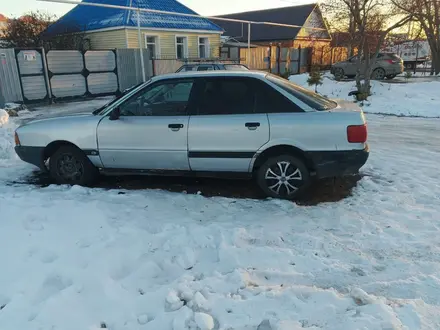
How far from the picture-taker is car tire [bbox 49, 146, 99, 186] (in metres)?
5.19

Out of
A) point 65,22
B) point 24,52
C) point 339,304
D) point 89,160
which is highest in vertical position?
point 65,22

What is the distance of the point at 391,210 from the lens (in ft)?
14.1

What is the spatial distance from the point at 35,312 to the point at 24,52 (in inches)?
535

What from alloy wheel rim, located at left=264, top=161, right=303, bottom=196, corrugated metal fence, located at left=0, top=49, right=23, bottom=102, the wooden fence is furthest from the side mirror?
the wooden fence

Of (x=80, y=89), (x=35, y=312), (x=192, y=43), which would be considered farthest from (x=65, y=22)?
(x=35, y=312)

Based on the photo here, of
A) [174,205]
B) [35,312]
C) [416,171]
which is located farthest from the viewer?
[416,171]

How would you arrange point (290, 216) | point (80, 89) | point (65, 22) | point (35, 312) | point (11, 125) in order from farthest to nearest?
point (65, 22), point (80, 89), point (11, 125), point (290, 216), point (35, 312)

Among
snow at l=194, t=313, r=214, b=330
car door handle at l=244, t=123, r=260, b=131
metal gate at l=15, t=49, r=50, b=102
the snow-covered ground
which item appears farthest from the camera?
metal gate at l=15, t=49, r=50, b=102

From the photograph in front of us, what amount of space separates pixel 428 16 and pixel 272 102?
15.8 metres

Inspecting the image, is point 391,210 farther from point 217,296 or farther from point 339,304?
→ point 217,296

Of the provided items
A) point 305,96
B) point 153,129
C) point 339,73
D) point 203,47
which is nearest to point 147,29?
Result: point 203,47

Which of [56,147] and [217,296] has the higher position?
[56,147]

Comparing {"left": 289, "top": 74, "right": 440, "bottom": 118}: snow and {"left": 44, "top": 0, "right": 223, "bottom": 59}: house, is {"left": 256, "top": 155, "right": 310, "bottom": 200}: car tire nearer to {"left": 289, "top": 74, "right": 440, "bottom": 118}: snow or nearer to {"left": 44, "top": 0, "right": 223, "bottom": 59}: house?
{"left": 289, "top": 74, "right": 440, "bottom": 118}: snow

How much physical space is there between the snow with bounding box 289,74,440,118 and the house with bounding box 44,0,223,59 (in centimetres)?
1147
